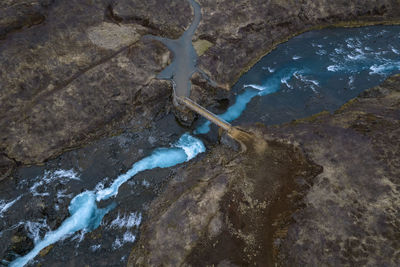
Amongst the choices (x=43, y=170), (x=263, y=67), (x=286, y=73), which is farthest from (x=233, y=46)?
(x=43, y=170)

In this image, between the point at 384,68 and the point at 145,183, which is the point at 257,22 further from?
the point at 145,183

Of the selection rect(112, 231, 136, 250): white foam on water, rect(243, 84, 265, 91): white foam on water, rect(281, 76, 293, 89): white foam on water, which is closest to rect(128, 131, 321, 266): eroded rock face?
rect(112, 231, 136, 250): white foam on water

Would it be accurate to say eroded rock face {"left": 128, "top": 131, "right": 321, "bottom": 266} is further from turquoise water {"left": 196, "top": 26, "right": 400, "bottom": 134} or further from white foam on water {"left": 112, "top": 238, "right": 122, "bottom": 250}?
turquoise water {"left": 196, "top": 26, "right": 400, "bottom": 134}

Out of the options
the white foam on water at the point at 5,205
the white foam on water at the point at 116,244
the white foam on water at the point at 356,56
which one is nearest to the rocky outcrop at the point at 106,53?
the white foam on water at the point at 5,205

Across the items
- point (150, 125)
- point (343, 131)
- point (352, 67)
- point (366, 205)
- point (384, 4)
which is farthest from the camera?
point (384, 4)

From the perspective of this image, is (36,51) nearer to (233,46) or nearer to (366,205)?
(233,46)

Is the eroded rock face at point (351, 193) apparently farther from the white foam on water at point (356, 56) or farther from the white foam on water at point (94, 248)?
the white foam on water at point (94, 248)

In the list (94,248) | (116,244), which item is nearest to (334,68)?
(116,244)
